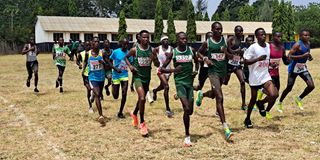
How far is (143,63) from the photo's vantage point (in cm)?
833

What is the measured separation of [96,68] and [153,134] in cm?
240

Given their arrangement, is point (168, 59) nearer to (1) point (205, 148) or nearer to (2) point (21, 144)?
(1) point (205, 148)

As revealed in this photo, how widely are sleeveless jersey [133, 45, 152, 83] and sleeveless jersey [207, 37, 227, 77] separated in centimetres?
128

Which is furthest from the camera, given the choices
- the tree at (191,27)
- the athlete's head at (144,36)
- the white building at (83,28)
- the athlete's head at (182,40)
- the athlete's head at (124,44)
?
the tree at (191,27)

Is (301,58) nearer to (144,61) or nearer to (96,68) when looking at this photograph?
(144,61)

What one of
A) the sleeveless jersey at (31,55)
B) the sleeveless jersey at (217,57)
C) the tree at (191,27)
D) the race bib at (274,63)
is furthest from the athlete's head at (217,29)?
the tree at (191,27)

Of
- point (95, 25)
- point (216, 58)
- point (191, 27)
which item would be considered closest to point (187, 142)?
point (216, 58)

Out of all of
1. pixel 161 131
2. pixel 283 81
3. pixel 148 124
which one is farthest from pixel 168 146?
pixel 283 81

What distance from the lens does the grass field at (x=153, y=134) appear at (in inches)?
266

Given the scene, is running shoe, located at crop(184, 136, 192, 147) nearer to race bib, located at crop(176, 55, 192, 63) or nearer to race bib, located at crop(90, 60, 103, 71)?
race bib, located at crop(176, 55, 192, 63)

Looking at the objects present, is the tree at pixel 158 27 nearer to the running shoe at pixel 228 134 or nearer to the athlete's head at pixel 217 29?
the athlete's head at pixel 217 29

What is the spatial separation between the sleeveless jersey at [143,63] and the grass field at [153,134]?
1.15m

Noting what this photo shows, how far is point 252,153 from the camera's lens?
21.7 ft

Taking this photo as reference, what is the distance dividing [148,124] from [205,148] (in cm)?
241
